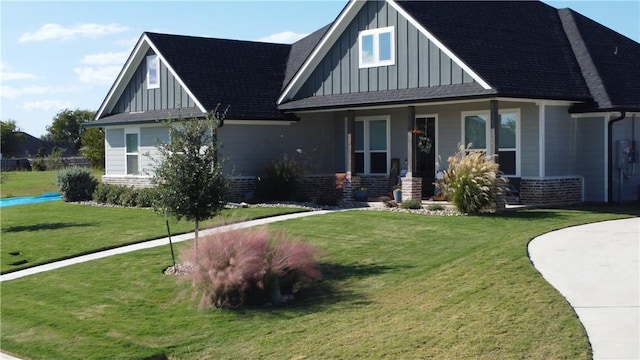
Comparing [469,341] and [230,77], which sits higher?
[230,77]

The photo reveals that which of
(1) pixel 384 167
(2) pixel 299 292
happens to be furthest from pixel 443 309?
(1) pixel 384 167

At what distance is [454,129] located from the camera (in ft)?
74.3

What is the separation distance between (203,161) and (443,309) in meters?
5.43

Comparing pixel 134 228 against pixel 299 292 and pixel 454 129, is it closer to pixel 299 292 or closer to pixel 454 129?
pixel 299 292

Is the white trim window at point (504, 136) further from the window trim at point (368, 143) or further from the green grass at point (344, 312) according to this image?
the green grass at point (344, 312)

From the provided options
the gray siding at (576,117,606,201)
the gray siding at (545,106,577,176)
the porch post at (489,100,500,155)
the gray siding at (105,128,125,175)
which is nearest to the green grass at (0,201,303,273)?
the gray siding at (105,128,125,175)

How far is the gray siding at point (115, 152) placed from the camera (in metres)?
28.2

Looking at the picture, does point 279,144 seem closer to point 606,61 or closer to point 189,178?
point 606,61

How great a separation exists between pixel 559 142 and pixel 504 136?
150 cm

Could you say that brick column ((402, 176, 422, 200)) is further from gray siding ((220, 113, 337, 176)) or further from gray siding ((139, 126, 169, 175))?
gray siding ((139, 126, 169, 175))

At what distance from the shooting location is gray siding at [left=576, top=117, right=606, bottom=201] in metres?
20.9

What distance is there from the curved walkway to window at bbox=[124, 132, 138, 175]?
17.0 m

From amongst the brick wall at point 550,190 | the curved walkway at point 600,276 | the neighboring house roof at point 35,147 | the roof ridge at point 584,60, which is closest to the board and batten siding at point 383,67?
the brick wall at point 550,190

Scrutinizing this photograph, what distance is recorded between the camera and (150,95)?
27062 mm
